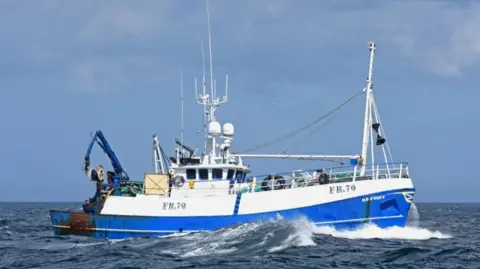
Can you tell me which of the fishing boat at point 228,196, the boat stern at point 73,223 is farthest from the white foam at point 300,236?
the boat stern at point 73,223

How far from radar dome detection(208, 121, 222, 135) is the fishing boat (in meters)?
0.06

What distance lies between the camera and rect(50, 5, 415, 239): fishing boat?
105 ft

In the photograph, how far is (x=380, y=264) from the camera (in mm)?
23688

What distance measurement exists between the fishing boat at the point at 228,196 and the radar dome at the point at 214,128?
0.06m

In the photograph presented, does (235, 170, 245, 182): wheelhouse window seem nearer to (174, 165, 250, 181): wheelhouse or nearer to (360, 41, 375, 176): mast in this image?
(174, 165, 250, 181): wheelhouse

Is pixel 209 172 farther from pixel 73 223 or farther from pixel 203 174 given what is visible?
pixel 73 223

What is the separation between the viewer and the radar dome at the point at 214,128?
36.1 m

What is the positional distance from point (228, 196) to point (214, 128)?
15.2 ft

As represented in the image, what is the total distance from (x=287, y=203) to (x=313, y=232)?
69.0 inches

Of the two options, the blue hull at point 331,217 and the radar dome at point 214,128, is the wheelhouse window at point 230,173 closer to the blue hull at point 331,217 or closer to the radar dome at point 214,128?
the radar dome at point 214,128

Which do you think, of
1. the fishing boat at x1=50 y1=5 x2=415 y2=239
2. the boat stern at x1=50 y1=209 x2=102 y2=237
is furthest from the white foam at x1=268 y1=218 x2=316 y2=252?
the boat stern at x1=50 y1=209 x2=102 y2=237

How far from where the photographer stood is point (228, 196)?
32656 millimetres

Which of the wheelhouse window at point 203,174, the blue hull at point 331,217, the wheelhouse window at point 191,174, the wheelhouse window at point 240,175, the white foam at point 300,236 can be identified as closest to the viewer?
the white foam at point 300,236

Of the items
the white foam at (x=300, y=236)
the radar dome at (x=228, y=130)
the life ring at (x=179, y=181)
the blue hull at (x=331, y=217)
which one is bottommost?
the white foam at (x=300, y=236)
